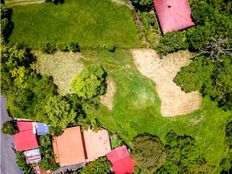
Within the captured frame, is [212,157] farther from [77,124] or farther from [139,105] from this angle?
[77,124]

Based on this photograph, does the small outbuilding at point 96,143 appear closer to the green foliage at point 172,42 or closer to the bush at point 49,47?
the bush at point 49,47

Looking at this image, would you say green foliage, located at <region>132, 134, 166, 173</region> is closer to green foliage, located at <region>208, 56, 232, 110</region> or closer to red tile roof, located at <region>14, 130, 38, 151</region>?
green foliage, located at <region>208, 56, 232, 110</region>

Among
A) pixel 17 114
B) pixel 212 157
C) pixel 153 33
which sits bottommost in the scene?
pixel 212 157

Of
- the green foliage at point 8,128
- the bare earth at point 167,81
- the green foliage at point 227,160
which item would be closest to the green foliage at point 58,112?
the green foliage at point 8,128

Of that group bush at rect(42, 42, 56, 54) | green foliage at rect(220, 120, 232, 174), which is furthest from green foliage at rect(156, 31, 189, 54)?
bush at rect(42, 42, 56, 54)

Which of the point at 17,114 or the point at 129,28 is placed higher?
the point at 129,28

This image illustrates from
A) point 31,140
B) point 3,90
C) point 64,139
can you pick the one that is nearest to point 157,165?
point 64,139
